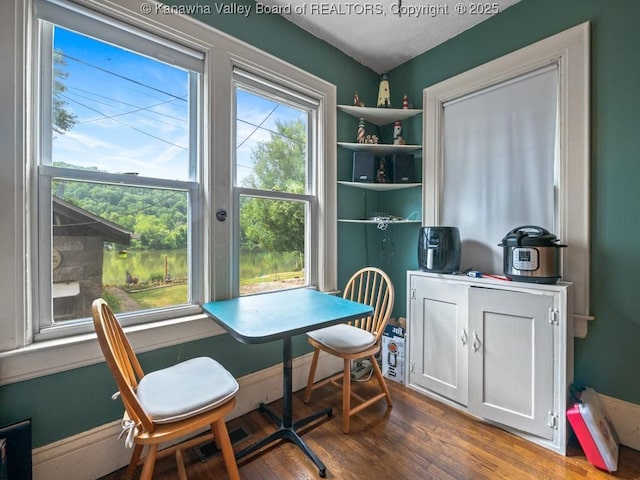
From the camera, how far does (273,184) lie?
212 cm

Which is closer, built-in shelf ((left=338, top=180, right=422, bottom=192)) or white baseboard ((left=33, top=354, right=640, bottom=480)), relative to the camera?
white baseboard ((left=33, top=354, right=640, bottom=480))

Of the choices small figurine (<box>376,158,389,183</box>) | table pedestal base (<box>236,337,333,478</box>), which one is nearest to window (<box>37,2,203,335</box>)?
table pedestal base (<box>236,337,333,478</box>)

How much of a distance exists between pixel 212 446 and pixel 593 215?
255 cm

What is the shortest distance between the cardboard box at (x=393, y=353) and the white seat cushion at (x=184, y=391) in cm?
142

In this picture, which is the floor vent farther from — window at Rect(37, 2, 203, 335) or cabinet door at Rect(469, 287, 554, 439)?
cabinet door at Rect(469, 287, 554, 439)

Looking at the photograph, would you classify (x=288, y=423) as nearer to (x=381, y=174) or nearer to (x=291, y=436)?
(x=291, y=436)

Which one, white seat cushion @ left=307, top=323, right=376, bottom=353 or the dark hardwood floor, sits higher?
white seat cushion @ left=307, top=323, right=376, bottom=353

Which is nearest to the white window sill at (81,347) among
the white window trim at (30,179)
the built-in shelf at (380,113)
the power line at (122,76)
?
the white window trim at (30,179)

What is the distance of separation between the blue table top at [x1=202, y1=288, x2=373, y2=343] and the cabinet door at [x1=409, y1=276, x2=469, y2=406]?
0.68m

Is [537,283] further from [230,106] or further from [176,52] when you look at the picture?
[176,52]

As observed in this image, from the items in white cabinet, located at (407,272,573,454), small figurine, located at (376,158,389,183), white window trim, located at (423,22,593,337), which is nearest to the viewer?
white cabinet, located at (407,272,573,454)

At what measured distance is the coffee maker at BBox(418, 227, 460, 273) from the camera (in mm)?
2006

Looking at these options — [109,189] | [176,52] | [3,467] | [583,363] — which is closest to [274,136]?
[176,52]

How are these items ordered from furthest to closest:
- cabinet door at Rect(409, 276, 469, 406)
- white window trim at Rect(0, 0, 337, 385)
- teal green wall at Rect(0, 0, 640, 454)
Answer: cabinet door at Rect(409, 276, 469, 406) → teal green wall at Rect(0, 0, 640, 454) → white window trim at Rect(0, 0, 337, 385)
